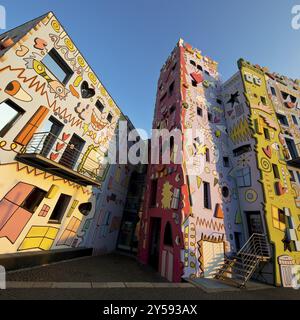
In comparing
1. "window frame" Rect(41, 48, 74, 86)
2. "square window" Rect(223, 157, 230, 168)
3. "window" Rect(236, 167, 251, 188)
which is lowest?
"window" Rect(236, 167, 251, 188)

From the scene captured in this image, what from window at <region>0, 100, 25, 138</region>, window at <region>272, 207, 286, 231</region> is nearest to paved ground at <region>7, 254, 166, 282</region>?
window at <region>0, 100, 25, 138</region>

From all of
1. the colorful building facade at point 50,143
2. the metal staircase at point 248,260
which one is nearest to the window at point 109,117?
the colorful building facade at point 50,143

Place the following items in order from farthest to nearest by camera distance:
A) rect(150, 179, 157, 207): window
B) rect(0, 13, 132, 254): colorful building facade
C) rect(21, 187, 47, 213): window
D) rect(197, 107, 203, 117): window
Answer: rect(197, 107, 203, 117): window < rect(150, 179, 157, 207): window < rect(21, 187, 47, 213): window < rect(0, 13, 132, 254): colorful building facade

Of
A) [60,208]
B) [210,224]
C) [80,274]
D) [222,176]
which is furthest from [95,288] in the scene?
[222,176]

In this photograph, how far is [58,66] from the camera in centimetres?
1045

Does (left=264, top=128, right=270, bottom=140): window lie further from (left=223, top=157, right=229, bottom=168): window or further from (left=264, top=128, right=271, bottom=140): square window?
(left=223, top=157, right=229, bottom=168): window

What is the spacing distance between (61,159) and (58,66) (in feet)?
19.2

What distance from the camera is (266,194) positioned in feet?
36.4

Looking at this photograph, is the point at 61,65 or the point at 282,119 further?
the point at 282,119

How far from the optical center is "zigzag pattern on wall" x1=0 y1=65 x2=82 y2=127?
7973 mm

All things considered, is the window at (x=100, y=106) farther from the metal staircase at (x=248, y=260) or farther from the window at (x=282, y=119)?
the window at (x=282, y=119)

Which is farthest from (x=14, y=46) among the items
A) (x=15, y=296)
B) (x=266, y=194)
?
(x=266, y=194)

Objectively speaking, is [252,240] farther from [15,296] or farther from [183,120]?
[15,296]

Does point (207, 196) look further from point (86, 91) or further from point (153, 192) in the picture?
point (86, 91)
